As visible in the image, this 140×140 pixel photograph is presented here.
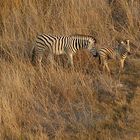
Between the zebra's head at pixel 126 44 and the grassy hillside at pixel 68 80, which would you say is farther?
the zebra's head at pixel 126 44

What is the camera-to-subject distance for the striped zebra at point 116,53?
6402 millimetres

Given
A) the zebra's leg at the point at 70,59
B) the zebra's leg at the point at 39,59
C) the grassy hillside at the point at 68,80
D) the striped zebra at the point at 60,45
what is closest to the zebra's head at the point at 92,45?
the striped zebra at the point at 60,45

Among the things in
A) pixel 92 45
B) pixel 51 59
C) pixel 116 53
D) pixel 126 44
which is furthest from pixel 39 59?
pixel 126 44

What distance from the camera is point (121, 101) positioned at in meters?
5.48

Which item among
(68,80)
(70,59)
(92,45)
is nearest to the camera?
(68,80)

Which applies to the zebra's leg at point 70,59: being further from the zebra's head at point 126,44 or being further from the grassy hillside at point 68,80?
the zebra's head at point 126,44

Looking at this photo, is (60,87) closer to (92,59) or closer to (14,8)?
(92,59)

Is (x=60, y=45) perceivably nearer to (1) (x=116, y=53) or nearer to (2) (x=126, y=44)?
(1) (x=116, y=53)

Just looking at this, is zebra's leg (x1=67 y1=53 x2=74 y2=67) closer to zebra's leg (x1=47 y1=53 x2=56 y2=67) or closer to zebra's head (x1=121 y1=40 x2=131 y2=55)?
zebra's leg (x1=47 y1=53 x2=56 y2=67)

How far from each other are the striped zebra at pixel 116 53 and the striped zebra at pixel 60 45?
160mm

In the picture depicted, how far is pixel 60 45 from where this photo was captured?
21.9 feet

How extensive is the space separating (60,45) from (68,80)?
2.95 feet

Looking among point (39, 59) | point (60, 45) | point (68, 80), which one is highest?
point (60, 45)

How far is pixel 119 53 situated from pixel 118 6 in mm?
1695
